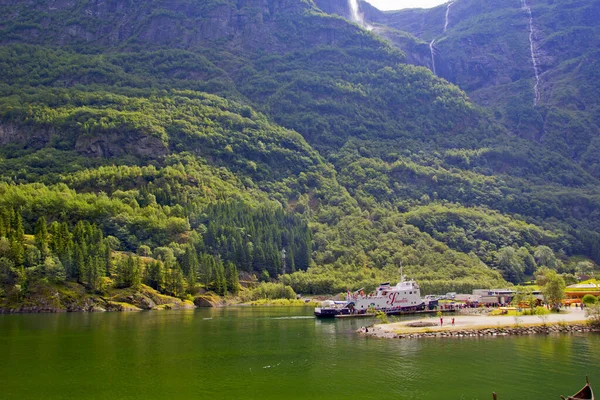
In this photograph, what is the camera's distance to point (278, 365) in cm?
6938

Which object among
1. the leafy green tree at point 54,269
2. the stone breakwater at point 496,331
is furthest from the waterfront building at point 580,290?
the leafy green tree at point 54,269

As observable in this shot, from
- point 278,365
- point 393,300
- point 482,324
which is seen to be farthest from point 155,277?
point 278,365

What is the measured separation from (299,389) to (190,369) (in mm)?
15975

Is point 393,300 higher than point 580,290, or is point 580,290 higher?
point 580,290

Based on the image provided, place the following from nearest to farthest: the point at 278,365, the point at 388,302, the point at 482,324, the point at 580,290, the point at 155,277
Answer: the point at 278,365
the point at 482,324
the point at 580,290
the point at 388,302
the point at 155,277

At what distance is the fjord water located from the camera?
5578 centimetres

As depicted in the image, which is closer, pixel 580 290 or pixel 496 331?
pixel 496 331

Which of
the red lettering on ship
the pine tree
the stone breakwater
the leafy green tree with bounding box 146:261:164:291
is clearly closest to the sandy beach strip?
the stone breakwater

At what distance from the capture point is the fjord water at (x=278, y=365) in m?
55.8

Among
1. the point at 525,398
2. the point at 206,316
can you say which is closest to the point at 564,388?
the point at 525,398

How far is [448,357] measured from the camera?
72000 millimetres

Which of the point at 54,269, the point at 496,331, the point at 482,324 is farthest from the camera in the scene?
the point at 54,269

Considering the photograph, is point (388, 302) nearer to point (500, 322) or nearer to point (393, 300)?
point (393, 300)

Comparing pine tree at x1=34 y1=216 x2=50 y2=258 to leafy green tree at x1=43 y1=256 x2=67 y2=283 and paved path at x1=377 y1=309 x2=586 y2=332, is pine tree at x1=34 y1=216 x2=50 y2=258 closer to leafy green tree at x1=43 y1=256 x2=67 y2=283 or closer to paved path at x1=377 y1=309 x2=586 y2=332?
leafy green tree at x1=43 y1=256 x2=67 y2=283
